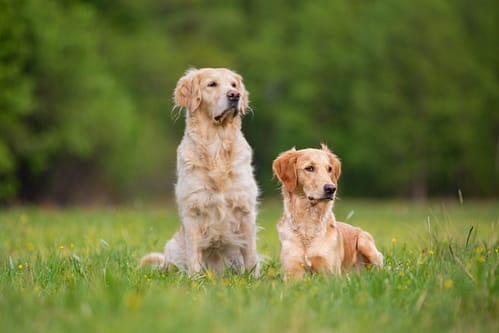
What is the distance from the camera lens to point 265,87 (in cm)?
3894

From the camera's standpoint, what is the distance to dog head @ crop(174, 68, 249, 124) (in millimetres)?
6559

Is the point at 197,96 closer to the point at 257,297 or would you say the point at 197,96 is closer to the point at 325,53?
the point at 257,297

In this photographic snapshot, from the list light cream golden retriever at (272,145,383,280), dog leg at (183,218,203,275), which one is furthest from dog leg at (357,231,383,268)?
dog leg at (183,218,203,275)

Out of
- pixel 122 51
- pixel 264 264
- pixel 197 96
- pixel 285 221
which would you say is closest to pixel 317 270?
pixel 285 221

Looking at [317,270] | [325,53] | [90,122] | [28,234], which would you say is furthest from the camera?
[325,53]

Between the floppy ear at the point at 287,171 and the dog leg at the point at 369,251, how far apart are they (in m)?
0.86

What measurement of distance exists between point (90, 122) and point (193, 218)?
674 inches

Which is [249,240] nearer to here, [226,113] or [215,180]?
[215,180]

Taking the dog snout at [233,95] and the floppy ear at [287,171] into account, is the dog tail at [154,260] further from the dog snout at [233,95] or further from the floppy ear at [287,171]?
the dog snout at [233,95]

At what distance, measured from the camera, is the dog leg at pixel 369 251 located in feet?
20.4

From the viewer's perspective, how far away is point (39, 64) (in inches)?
839

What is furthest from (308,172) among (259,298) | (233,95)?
(259,298)

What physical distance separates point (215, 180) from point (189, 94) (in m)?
0.93

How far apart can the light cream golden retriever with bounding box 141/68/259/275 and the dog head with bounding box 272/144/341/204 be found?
20.2 inches
